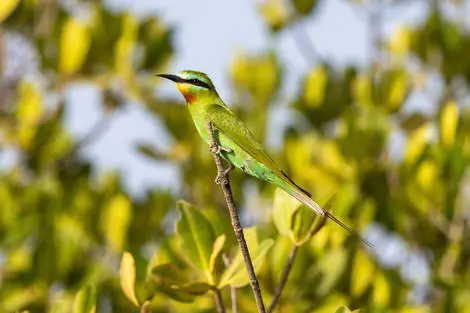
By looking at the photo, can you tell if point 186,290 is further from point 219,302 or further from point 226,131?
point 226,131

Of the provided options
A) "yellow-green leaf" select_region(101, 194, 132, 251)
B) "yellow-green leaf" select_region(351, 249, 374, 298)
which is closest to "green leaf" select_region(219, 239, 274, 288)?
"yellow-green leaf" select_region(351, 249, 374, 298)

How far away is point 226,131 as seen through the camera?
2.46m

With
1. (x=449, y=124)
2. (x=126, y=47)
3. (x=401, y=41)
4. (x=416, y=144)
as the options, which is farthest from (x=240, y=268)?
(x=401, y=41)

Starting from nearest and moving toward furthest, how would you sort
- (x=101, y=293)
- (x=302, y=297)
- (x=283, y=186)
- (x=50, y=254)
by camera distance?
(x=283, y=186) < (x=302, y=297) < (x=50, y=254) < (x=101, y=293)

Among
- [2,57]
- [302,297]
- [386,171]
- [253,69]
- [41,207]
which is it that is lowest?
[302,297]

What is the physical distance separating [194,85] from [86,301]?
71 centimetres

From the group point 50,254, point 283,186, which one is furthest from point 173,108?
point 283,186

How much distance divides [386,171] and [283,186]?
6.30 feet

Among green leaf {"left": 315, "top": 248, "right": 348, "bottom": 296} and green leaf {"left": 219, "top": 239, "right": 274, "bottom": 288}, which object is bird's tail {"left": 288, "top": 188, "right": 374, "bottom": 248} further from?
green leaf {"left": 315, "top": 248, "right": 348, "bottom": 296}

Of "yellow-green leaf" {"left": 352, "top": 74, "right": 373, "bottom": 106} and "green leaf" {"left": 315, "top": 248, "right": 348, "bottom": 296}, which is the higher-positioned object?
"yellow-green leaf" {"left": 352, "top": 74, "right": 373, "bottom": 106}

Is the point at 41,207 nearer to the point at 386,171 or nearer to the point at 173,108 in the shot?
the point at 173,108

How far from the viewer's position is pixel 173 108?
179 inches

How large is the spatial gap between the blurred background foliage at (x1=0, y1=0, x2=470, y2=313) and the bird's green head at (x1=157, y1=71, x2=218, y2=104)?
26.9 inches

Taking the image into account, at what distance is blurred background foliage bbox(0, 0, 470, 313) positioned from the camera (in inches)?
130
